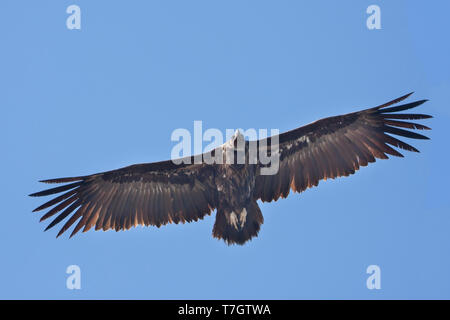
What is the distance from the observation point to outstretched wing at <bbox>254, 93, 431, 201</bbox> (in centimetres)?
1461

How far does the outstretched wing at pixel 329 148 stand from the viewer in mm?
14609

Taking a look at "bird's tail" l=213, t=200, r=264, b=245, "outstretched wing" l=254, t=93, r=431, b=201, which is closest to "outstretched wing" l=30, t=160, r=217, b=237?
"bird's tail" l=213, t=200, r=264, b=245

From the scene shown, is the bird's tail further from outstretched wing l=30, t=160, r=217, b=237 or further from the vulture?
outstretched wing l=30, t=160, r=217, b=237

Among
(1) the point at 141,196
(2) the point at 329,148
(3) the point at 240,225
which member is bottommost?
(3) the point at 240,225

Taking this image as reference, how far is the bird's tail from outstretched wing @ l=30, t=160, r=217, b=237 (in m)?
0.82

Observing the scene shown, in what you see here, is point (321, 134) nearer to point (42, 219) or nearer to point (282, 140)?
point (282, 140)

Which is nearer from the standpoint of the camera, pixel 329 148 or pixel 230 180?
pixel 230 180

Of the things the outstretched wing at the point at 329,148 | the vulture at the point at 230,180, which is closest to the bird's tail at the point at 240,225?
the vulture at the point at 230,180

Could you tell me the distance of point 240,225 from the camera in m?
14.3

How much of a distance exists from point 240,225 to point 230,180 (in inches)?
37.0

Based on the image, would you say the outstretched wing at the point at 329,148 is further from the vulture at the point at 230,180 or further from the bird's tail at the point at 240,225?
the bird's tail at the point at 240,225

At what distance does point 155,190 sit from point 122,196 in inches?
28.7

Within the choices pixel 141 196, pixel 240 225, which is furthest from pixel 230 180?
pixel 141 196

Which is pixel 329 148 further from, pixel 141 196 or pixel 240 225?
pixel 141 196
